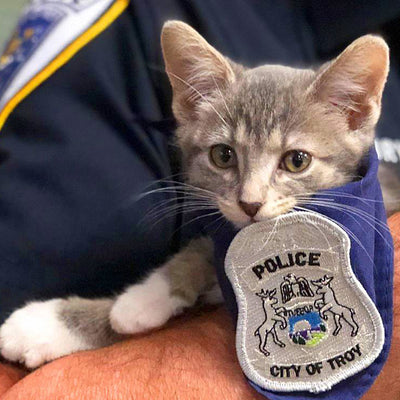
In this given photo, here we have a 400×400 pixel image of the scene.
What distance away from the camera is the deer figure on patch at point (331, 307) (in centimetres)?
71

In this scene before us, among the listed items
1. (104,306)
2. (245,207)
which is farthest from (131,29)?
(104,306)

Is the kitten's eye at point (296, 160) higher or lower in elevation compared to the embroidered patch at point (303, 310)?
higher

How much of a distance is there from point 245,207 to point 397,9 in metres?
0.73

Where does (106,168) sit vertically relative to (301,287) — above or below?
above

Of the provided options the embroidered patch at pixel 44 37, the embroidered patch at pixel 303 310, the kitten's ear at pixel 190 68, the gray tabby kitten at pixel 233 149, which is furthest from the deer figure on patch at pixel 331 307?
the embroidered patch at pixel 44 37

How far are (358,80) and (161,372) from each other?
0.56 metres

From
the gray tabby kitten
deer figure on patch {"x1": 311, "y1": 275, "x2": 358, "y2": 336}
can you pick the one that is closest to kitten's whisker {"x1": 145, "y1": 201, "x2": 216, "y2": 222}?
the gray tabby kitten

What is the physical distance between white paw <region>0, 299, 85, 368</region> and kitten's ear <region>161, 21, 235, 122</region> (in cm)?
45

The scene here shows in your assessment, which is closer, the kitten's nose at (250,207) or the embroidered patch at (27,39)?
the kitten's nose at (250,207)

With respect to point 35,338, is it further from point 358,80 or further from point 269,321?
point 358,80

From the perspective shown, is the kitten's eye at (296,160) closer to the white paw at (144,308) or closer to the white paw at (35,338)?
the white paw at (144,308)

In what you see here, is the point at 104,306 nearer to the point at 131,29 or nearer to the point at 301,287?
the point at 301,287

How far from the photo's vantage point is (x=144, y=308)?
0.89 meters

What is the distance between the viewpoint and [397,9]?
1.17 m
